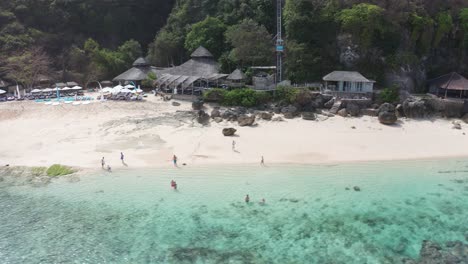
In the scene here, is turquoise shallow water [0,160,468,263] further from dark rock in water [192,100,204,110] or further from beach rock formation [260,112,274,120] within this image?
dark rock in water [192,100,204,110]

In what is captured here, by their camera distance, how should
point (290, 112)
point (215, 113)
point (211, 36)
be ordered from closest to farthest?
point (290, 112)
point (215, 113)
point (211, 36)

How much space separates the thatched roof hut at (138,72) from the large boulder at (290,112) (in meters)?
20.0

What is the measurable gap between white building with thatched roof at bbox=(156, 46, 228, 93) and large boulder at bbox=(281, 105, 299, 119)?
8.55 meters

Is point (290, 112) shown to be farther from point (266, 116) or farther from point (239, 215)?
point (239, 215)

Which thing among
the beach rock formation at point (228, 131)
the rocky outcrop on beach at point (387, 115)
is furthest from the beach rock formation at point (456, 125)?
the beach rock formation at point (228, 131)

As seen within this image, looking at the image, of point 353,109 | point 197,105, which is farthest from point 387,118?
point 197,105

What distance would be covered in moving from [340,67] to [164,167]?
21.5 metres

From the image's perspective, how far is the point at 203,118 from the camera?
101 feet

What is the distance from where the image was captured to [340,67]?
117ft

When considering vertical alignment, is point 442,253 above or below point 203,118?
below

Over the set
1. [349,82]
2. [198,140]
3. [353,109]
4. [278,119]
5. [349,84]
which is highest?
[349,82]

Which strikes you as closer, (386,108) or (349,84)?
(386,108)

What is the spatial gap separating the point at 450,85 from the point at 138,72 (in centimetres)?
3402

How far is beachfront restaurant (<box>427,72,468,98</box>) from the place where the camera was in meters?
31.9
